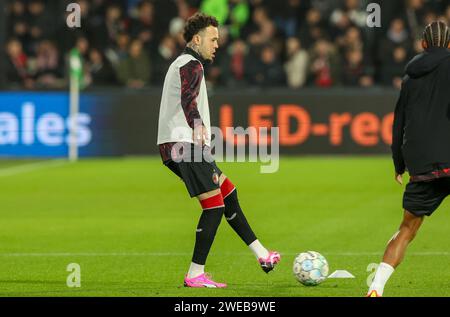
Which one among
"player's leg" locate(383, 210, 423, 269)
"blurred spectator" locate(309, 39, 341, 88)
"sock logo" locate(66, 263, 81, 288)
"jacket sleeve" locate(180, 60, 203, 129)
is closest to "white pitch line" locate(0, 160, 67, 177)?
"blurred spectator" locate(309, 39, 341, 88)

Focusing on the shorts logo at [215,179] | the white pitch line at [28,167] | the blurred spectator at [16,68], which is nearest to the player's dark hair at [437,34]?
the shorts logo at [215,179]

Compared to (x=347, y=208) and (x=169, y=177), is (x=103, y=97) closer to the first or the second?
(x=169, y=177)

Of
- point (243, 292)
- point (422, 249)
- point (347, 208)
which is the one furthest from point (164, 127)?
point (347, 208)

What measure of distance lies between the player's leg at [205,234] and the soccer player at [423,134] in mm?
1626

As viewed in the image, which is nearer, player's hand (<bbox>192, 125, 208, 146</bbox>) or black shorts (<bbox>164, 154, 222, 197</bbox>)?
player's hand (<bbox>192, 125, 208, 146</bbox>)

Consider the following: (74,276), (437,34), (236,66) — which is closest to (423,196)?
(437,34)

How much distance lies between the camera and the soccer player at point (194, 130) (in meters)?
9.85

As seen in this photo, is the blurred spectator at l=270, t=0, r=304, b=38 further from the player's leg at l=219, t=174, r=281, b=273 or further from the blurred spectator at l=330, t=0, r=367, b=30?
the player's leg at l=219, t=174, r=281, b=273

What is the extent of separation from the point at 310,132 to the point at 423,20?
353 centimetres

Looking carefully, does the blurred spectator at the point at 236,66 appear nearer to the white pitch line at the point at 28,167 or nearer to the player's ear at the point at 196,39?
the white pitch line at the point at 28,167

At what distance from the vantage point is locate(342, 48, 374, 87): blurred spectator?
25047 millimetres

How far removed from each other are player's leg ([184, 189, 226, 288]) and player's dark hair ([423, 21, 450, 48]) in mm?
2236

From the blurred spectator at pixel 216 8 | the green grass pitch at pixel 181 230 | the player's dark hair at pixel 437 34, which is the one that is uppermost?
the player's dark hair at pixel 437 34

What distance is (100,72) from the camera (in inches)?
997
